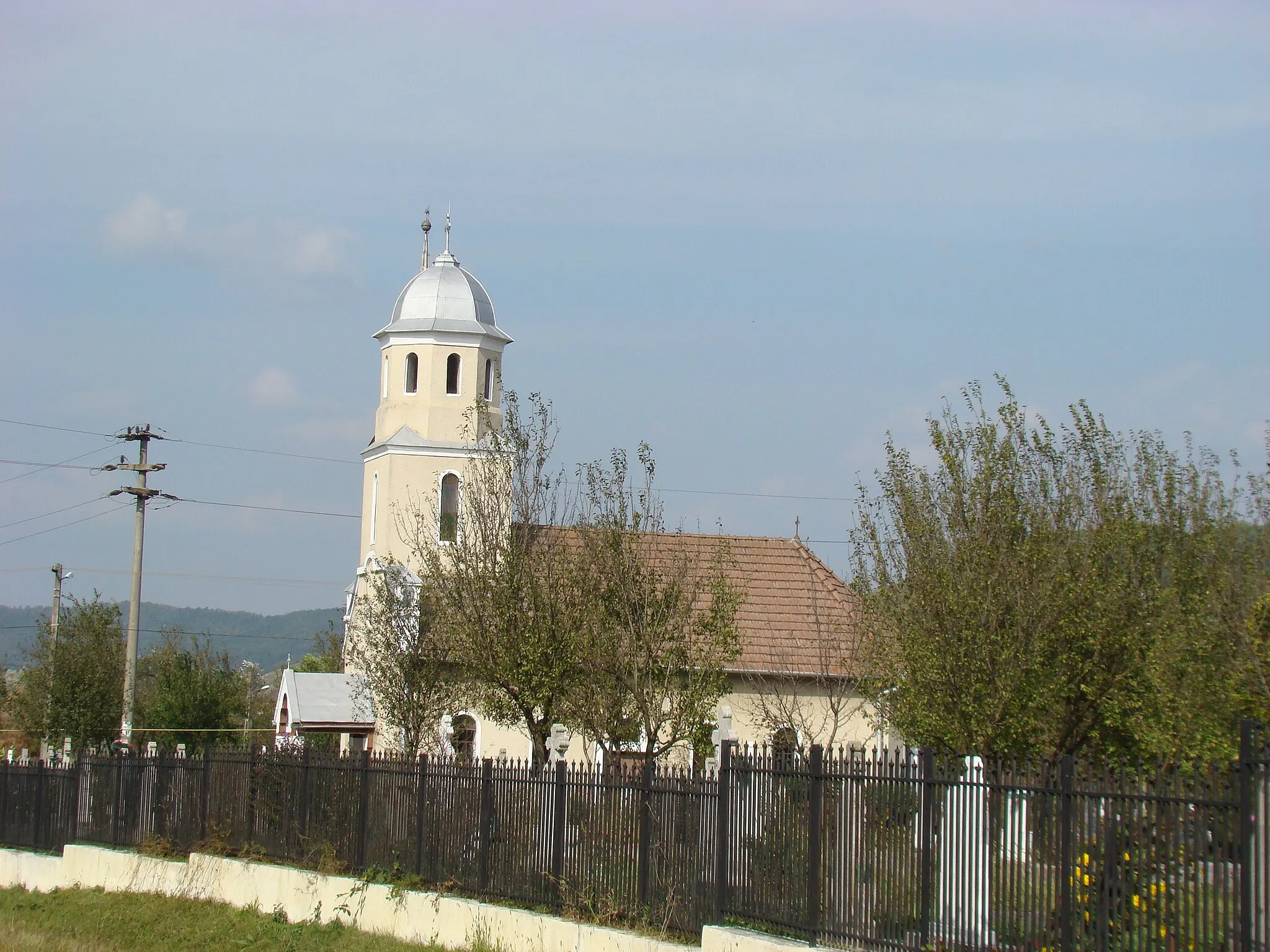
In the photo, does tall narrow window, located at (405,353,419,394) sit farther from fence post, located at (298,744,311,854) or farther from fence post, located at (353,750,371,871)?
fence post, located at (353,750,371,871)

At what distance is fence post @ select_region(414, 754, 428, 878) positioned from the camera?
1688cm

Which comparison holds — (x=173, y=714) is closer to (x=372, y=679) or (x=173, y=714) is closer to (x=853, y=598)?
(x=372, y=679)

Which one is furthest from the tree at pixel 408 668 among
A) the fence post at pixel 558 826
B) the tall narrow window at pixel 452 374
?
the fence post at pixel 558 826

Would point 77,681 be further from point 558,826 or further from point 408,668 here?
point 558,826

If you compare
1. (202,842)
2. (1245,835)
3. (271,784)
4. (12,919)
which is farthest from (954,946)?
(12,919)

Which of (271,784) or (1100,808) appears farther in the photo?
(271,784)

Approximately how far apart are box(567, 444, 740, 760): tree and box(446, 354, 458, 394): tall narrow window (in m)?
14.4

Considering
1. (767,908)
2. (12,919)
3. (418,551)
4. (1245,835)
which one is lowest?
(12,919)

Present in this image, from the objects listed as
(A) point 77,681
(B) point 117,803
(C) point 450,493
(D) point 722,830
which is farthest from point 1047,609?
(A) point 77,681

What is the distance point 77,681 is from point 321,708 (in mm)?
→ 9861

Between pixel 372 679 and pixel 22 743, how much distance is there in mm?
37677

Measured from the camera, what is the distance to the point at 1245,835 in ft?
30.3

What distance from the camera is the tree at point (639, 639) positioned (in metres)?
24.9

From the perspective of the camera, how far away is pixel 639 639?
25.1m
